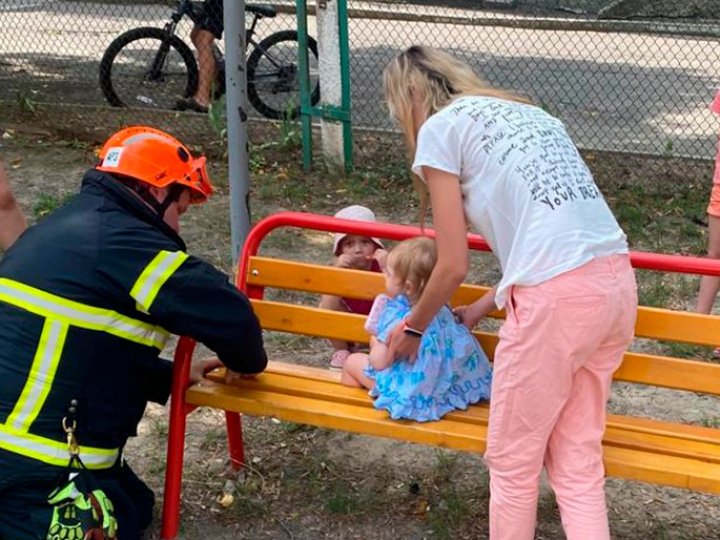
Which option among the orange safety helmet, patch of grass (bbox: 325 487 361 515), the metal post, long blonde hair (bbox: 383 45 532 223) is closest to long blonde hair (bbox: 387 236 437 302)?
long blonde hair (bbox: 383 45 532 223)

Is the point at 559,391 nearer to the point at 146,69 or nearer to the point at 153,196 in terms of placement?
the point at 153,196

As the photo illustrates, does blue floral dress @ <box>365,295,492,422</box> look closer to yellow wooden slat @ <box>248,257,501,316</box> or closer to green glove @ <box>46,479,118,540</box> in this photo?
yellow wooden slat @ <box>248,257,501,316</box>

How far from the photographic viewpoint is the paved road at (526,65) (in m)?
8.52

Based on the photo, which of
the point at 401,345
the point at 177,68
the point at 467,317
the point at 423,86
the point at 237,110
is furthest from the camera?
the point at 177,68

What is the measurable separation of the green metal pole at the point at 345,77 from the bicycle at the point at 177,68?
1085 millimetres

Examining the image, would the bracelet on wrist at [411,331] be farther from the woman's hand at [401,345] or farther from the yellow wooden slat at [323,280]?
the yellow wooden slat at [323,280]

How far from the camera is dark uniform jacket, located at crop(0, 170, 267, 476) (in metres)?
2.84

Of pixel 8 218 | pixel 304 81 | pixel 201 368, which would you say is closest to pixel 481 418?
pixel 201 368

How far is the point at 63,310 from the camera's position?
2844 mm

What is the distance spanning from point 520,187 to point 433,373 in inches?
27.6

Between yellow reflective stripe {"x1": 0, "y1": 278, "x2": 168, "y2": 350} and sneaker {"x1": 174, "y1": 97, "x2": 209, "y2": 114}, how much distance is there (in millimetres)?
5188

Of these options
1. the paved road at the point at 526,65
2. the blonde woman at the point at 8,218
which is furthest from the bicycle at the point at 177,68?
the blonde woman at the point at 8,218

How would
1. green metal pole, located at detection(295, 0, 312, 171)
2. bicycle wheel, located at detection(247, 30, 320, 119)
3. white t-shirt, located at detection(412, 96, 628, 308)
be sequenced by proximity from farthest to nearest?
1. bicycle wheel, located at detection(247, 30, 320, 119)
2. green metal pole, located at detection(295, 0, 312, 171)
3. white t-shirt, located at detection(412, 96, 628, 308)

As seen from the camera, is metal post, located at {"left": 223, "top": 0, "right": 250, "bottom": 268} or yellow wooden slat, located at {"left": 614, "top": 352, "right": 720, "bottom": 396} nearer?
yellow wooden slat, located at {"left": 614, "top": 352, "right": 720, "bottom": 396}
